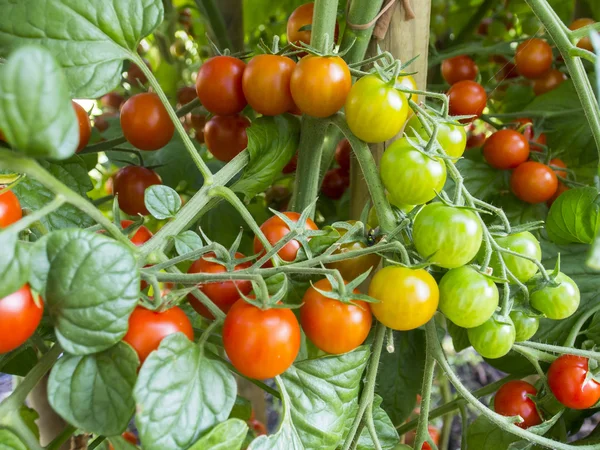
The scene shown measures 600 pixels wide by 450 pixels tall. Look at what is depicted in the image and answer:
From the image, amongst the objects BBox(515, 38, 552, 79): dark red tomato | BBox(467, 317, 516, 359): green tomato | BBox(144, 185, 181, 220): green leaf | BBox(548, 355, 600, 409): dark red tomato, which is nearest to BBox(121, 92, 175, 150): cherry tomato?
BBox(144, 185, 181, 220): green leaf

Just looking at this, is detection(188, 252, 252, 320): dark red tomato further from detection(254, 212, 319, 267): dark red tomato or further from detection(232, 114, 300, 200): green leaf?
detection(232, 114, 300, 200): green leaf

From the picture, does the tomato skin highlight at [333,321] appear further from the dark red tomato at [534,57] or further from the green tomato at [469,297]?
the dark red tomato at [534,57]

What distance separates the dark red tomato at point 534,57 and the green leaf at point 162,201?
2.49ft

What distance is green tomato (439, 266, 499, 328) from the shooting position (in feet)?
1.46

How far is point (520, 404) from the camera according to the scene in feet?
2.02

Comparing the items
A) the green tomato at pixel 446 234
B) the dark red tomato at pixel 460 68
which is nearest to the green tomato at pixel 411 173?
the green tomato at pixel 446 234

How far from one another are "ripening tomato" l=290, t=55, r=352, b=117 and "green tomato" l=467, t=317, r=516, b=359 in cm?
26

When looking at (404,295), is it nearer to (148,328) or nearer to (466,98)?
(148,328)

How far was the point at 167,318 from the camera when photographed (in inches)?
15.5

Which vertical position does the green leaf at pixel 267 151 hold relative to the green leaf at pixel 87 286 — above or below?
below

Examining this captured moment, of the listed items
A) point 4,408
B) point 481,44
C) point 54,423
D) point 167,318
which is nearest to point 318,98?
point 167,318

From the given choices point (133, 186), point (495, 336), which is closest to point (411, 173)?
point (495, 336)

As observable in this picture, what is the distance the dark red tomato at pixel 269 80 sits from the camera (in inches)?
22.2

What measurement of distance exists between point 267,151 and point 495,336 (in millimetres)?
315
